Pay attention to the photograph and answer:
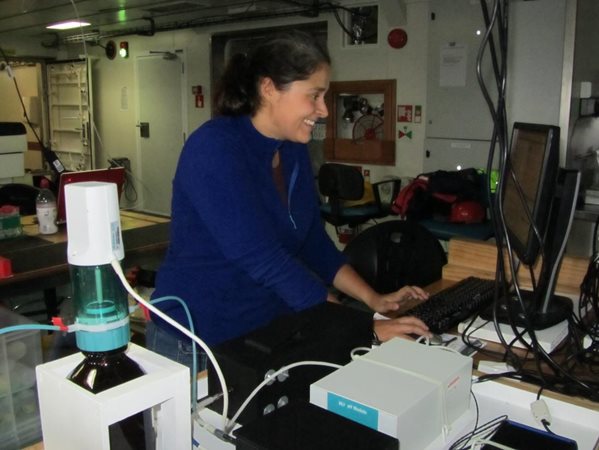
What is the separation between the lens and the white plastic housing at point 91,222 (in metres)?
0.69

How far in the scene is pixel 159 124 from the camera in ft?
22.9

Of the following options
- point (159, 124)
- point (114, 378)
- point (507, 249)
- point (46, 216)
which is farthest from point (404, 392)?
point (159, 124)

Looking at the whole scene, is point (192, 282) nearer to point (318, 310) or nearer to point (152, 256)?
point (318, 310)

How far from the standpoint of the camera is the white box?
860 mm

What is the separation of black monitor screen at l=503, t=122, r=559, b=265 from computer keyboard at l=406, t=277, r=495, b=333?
22 cm

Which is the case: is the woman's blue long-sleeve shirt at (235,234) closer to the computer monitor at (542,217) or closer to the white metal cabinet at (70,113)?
the computer monitor at (542,217)

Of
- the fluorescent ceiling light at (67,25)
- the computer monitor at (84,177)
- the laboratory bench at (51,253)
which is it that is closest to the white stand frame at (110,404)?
the laboratory bench at (51,253)

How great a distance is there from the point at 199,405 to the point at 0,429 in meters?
1.23

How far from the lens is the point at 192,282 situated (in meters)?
1.48

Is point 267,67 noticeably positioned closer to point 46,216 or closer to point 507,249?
point 507,249

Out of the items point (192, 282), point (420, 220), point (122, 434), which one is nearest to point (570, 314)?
point (192, 282)

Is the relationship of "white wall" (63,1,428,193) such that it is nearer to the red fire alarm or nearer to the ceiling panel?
the red fire alarm

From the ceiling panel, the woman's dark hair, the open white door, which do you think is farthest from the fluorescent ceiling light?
the woman's dark hair

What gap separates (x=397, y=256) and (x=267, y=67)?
1292 millimetres
